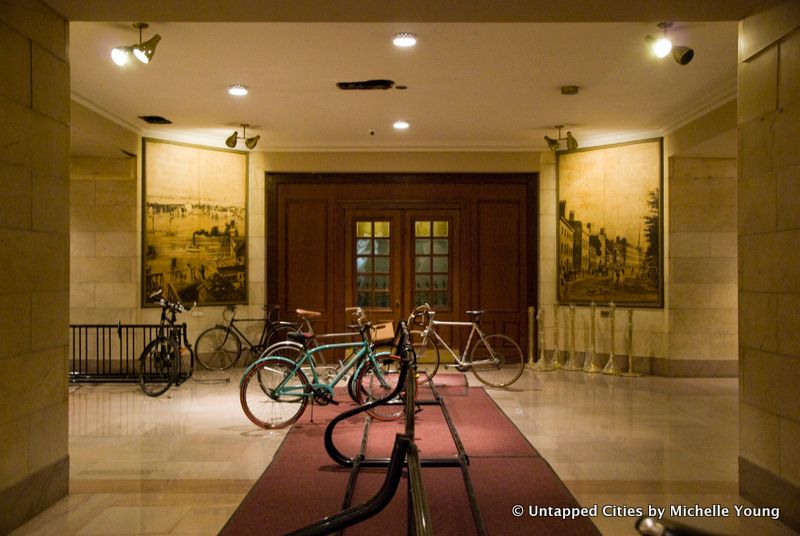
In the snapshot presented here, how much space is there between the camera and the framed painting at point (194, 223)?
28.1 ft

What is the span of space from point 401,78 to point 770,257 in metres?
3.86

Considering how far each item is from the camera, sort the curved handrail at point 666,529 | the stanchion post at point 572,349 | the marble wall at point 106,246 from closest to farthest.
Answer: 1. the curved handrail at point 666,529
2. the marble wall at point 106,246
3. the stanchion post at point 572,349

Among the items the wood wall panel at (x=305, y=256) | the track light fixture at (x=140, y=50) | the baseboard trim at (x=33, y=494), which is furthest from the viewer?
the wood wall panel at (x=305, y=256)

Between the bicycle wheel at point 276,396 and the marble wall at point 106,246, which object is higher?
the marble wall at point 106,246

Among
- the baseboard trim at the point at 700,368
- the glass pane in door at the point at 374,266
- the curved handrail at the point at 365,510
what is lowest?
the baseboard trim at the point at 700,368

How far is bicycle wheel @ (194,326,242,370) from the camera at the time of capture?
8.91 meters

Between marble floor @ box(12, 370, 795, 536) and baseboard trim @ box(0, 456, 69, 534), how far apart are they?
0.06 m

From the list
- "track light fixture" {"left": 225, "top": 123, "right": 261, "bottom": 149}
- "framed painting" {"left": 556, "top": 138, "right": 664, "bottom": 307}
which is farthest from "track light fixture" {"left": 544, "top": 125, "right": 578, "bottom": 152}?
"track light fixture" {"left": 225, "top": 123, "right": 261, "bottom": 149}

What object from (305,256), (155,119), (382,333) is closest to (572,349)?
(382,333)

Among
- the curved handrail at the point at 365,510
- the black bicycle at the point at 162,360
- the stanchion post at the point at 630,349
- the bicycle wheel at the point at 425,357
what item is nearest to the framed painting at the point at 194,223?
the black bicycle at the point at 162,360

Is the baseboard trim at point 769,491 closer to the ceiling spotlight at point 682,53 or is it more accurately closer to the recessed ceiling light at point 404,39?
the ceiling spotlight at point 682,53

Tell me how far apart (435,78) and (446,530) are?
14.6 ft

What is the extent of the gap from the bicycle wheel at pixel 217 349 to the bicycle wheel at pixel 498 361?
348cm

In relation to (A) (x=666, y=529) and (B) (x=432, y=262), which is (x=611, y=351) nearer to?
(B) (x=432, y=262)
